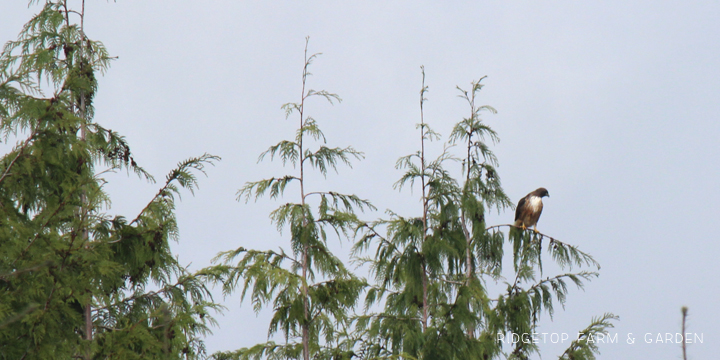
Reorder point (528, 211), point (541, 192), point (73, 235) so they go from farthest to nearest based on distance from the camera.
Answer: point (541, 192)
point (528, 211)
point (73, 235)

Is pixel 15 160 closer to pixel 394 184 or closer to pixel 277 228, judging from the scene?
pixel 277 228

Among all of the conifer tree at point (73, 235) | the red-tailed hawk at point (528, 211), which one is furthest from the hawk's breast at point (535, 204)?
the conifer tree at point (73, 235)

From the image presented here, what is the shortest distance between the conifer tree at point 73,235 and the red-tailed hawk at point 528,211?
A: 465 cm

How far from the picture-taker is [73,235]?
5703mm

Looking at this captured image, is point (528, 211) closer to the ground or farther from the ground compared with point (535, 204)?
closer to the ground

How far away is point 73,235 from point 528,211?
671 cm

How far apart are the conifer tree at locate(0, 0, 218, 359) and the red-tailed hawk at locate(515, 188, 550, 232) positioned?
465cm

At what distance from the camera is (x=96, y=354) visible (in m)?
7.11

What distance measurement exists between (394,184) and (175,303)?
3150 millimetres

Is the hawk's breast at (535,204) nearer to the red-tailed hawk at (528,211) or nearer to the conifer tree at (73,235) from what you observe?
the red-tailed hawk at (528,211)

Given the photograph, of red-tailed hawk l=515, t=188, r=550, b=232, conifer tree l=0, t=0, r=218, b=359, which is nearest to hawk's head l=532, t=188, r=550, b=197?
red-tailed hawk l=515, t=188, r=550, b=232

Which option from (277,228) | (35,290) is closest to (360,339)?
(277,228)

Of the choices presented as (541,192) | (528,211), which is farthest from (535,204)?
(541,192)

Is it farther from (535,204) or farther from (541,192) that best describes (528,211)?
(541,192)
